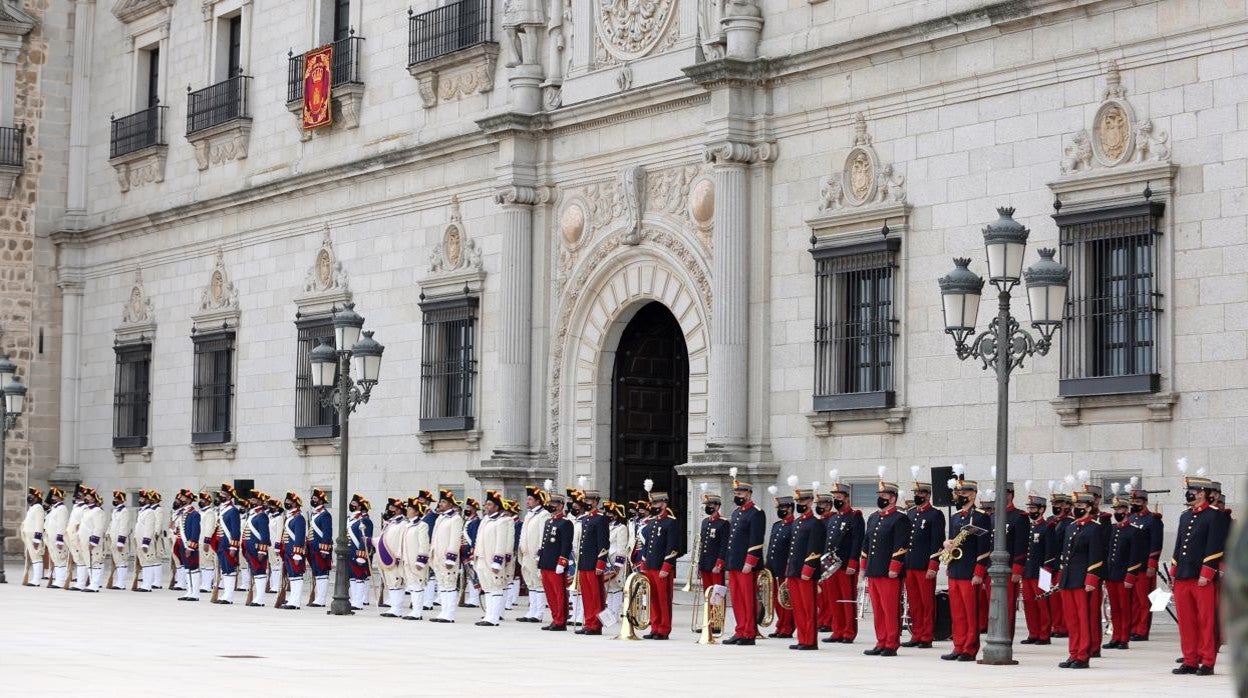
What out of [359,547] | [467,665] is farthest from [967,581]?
[359,547]

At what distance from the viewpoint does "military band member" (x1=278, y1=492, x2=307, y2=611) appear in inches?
932

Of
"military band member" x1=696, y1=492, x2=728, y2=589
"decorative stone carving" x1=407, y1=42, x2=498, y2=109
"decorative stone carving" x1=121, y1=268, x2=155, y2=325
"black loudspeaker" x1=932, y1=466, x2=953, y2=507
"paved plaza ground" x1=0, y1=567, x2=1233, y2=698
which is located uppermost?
"decorative stone carving" x1=407, y1=42, x2=498, y2=109

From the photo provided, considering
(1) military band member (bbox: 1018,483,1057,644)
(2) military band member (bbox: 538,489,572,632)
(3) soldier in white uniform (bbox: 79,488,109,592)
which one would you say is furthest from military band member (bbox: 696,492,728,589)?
(3) soldier in white uniform (bbox: 79,488,109,592)

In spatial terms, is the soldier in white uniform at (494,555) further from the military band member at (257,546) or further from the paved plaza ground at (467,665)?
the military band member at (257,546)

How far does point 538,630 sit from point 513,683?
668cm

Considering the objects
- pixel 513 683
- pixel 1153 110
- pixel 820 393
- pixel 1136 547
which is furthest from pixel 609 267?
pixel 513 683

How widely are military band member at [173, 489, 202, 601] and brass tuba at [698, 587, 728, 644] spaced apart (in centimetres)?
1010

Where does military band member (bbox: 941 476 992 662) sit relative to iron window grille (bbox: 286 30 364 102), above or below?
below

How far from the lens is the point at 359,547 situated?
23812mm

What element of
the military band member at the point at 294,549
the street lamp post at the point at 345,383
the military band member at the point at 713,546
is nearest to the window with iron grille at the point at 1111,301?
the military band member at the point at 713,546

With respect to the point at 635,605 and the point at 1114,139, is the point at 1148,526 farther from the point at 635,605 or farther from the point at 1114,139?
the point at 635,605

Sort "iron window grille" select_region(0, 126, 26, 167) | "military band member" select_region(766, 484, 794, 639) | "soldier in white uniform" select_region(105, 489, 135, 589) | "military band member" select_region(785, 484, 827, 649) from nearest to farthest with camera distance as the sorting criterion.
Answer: "military band member" select_region(785, 484, 827, 649), "military band member" select_region(766, 484, 794, 639), "soldier in white uniform" select_region(105, 489, 135, 589), "iron window grille" select_region(0, 126, 26, 167)

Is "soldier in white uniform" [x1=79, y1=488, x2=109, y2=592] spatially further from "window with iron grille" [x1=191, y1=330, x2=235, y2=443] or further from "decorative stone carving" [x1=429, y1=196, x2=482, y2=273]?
"decorative stone carving" [x1=429, y1=196, x2=482, y2=273]

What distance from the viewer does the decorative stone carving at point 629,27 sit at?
965 inches
